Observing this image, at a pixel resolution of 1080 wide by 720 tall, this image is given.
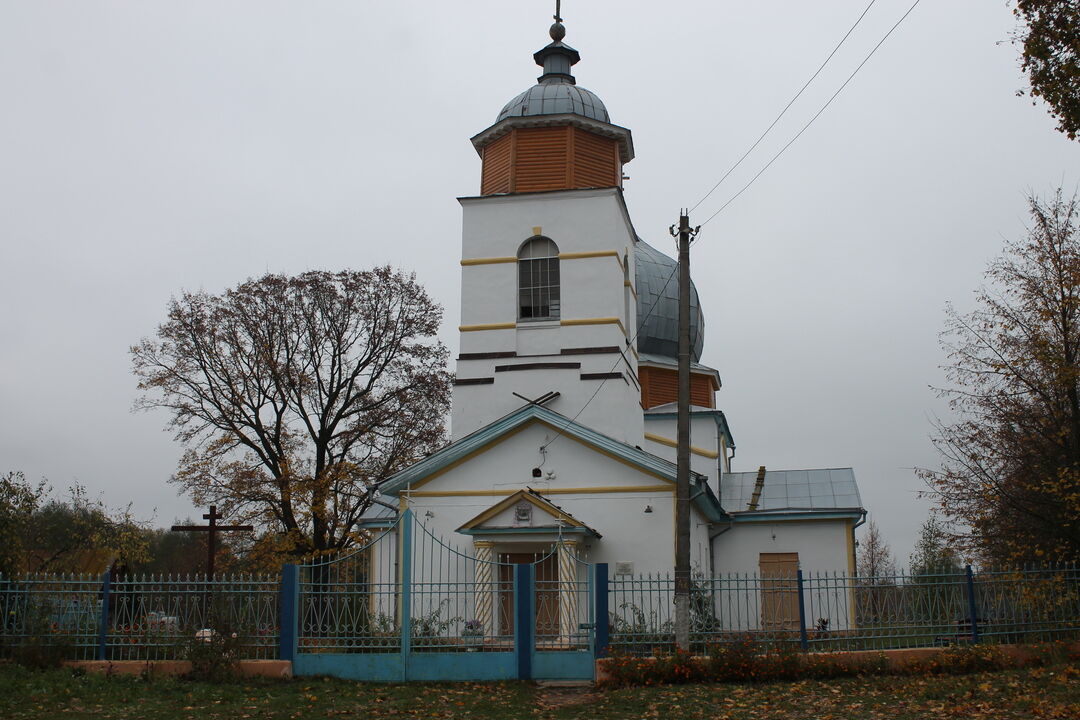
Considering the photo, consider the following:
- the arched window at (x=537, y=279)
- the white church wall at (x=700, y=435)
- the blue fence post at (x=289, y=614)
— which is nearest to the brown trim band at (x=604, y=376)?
the arched window at (x=537, y=279)

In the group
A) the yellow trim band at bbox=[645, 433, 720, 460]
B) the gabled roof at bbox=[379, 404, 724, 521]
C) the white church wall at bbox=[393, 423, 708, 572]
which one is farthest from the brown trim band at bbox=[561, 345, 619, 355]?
the yellow trim band at bbox=[645, 433, 720, 460]

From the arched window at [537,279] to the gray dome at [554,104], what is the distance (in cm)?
283

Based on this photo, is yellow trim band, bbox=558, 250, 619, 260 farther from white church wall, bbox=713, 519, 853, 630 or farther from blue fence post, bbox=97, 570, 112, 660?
blue fence post, bbox=97, 570, 112, 660

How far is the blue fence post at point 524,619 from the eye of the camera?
549 inches

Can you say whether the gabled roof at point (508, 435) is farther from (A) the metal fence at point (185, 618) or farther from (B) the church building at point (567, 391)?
(A) the metal fence at point (185, 618)

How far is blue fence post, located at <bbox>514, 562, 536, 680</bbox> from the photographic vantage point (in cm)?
1395

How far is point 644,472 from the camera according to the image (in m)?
18.7

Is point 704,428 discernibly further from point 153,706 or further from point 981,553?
point 153,706

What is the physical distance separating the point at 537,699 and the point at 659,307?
16535 mm

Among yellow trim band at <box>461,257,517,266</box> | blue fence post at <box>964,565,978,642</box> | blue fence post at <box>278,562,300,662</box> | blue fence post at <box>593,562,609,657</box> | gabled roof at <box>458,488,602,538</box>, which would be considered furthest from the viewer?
yellow trim band at <box>461,257,517,266</box>

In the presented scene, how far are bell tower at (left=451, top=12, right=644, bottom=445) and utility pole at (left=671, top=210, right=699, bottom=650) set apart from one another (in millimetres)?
6471

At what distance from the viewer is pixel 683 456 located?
47.4ft

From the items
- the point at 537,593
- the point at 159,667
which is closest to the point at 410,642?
the point at 159,667

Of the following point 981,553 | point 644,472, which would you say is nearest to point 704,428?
point 644,472
